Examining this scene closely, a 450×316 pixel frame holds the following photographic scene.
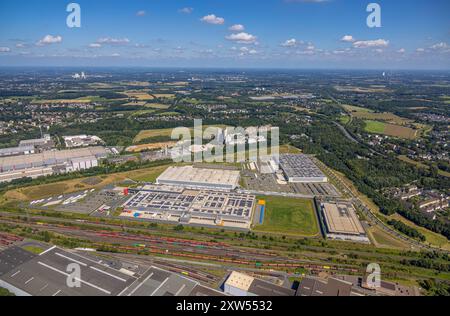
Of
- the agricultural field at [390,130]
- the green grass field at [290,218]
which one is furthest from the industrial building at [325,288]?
the agricultural field at [390,130]

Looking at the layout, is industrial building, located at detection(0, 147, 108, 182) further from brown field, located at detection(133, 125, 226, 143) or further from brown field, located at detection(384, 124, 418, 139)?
brown field, located at detection(384, 124, 418, 139)

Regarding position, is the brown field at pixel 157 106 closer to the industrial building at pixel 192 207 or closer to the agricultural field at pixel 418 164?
the industrial building at pixel 192 207

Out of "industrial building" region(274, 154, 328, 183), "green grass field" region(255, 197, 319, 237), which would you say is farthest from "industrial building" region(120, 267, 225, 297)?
"industrial building" region(274, 154, 328, 183)

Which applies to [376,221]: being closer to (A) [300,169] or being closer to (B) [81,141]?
(A) [300,169]

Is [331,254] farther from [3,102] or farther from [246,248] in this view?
[3,102]

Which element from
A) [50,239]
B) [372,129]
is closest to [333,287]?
[50,239]
